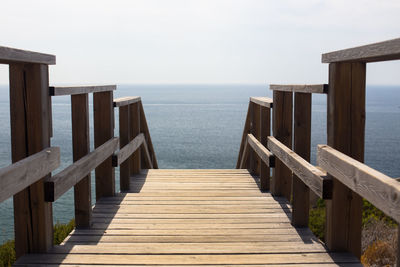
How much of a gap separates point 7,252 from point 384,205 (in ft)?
17.8

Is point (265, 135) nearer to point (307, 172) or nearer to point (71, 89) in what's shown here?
point (307, 172)

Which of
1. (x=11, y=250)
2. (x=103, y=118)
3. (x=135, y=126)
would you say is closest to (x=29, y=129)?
(x=103, y=118)

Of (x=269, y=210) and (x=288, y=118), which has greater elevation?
(x=288, y=118)

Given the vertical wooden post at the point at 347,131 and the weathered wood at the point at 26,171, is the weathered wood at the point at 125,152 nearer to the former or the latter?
the weathered wood at the point at 26,171

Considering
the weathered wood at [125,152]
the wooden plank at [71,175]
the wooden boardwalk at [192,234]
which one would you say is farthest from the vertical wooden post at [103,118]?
the wooden boardwalk at [192,234]

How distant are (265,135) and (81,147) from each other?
8.87ft

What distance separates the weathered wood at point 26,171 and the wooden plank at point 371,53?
2.03 metres

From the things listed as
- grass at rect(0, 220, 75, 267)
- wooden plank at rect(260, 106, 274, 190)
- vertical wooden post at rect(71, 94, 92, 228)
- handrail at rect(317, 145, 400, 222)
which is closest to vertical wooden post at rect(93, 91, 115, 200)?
vertical wooden post at rect(71, 94, 92, 228)

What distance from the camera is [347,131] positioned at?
3.29 meters

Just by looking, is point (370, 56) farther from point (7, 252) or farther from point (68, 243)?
point (7, 252)

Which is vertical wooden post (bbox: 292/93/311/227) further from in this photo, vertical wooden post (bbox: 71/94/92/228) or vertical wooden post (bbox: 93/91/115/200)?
vertical wooden post (bbox: 93/91/115/200)

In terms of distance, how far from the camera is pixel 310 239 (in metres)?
3.88

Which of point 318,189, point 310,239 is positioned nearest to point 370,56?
point 318,189

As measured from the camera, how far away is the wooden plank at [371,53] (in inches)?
90.2
